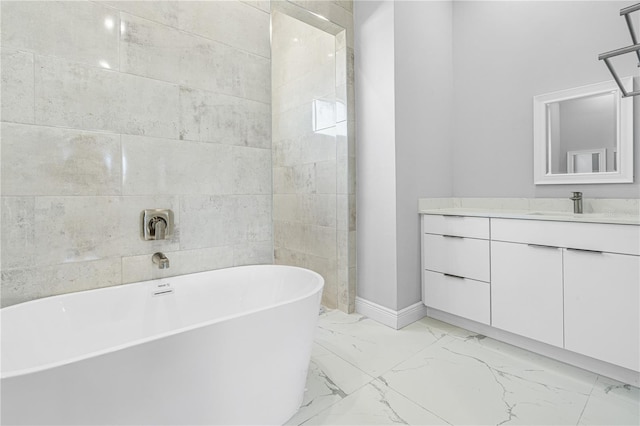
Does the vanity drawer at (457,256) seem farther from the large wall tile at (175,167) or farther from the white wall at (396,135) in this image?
the large wall tile at (175,167)

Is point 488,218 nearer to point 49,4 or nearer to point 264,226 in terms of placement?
point 264,226

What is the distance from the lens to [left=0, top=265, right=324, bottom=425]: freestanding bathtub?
0.84 m

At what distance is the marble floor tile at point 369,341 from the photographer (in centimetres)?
188

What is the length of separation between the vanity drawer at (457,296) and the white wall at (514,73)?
0.85 metres

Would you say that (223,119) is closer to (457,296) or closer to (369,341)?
(369,341)

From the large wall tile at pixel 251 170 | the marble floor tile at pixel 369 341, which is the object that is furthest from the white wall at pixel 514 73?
the large wall tile at pixel 251 170

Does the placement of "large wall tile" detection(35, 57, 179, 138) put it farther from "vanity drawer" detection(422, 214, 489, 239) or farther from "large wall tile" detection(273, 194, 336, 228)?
"vanity drawer" detection(422, 214, 489, 239)

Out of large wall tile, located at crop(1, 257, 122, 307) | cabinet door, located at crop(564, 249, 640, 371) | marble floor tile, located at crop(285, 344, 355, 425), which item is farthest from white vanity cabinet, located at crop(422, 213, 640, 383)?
large wall tile, located at crop(1, 257, 122, 307)

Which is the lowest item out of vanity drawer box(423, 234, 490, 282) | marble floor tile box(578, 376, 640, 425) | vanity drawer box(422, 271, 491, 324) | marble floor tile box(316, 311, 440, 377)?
marble floor tile box(578, 376, 640, 425)

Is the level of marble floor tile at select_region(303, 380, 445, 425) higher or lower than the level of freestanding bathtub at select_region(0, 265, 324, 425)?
lower

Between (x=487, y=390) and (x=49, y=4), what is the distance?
9.38ft

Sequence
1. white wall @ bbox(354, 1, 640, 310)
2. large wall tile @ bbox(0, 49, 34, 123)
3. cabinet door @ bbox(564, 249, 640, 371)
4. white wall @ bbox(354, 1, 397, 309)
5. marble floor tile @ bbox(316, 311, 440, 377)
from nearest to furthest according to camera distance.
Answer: large wall tile @ bbox(0, 49, 34, 123) → cabinet door @ bbox(564, 249, 640, 371) → marble floor tile @ bbox(316, 311, 440, 377) → white wall @ bbox(354, 1, 640, 310) → white wall @ bbox(354, 1, 397, 309)

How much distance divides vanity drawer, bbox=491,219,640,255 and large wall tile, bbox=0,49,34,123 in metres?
2.63

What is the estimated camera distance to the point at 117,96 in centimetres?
159
